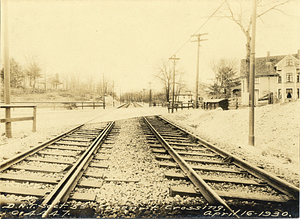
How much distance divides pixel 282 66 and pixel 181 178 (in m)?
27.6

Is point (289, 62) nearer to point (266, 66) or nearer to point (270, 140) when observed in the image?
point (266, 66)

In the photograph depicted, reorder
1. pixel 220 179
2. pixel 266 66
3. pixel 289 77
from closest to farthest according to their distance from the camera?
1. pixel 220 179
2. pixel 289 77
3. pixel 266 66

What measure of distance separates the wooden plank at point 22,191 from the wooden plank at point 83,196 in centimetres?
44

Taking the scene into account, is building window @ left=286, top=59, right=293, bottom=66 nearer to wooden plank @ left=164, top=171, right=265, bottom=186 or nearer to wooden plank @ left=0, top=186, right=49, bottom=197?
wooden plank @ left=164, top=171, right=265, bottom=186

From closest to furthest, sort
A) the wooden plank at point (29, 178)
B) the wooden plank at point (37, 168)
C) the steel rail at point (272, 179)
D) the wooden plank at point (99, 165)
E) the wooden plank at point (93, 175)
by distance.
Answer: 1. the steel rail at point (272, 179)
2. the wooden plank at point (29, 178)
3. the wooden plank at point (93, 175)
4. the wooden plank at point (37, 168)
5. the wooden plank at point (99, 165)

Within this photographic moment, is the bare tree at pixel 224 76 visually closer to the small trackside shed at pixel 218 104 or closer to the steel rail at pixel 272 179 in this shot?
the small trackside shed at pixel 218 104

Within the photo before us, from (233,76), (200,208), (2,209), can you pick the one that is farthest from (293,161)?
(233,76)

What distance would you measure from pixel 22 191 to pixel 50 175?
0.73m

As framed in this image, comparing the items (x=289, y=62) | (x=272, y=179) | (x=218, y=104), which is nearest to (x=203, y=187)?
(x=272, y=179)

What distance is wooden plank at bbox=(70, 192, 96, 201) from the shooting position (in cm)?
239

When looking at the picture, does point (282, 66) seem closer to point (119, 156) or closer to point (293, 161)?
point (293, 161)

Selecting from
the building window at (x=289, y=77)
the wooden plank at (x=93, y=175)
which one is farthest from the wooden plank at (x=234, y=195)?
the building window at (x=289, y=77)

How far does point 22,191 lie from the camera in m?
2.53

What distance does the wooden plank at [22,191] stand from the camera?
2485 mm
